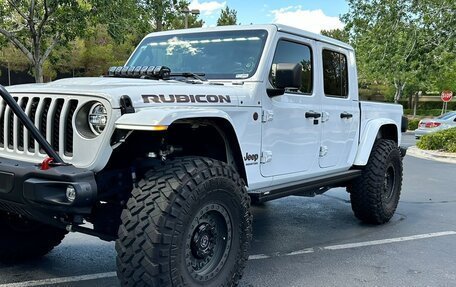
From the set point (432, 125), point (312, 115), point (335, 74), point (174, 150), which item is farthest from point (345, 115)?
point (432, 125)

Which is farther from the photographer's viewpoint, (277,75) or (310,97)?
(310,97)

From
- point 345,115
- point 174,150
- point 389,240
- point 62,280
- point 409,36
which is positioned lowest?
point 389,240

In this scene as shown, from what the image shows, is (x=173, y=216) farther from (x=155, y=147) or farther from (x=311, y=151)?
(x=311, y=151)

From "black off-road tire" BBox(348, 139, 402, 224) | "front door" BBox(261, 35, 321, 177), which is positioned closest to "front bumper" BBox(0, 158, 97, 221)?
"front door" BBox(261, 35, 321, 177)

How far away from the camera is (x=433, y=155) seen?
555 inches

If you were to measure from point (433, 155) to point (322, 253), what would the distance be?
10549mm

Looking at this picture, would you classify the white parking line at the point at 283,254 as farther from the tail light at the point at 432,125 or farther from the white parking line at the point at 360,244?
the tail light at the point at 432,125

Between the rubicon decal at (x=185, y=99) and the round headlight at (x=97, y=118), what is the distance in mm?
275

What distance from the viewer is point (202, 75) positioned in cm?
416

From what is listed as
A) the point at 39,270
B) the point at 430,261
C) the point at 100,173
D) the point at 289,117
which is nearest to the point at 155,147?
the point at 100,173

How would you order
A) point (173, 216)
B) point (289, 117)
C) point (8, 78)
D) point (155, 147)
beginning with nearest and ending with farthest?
point (173, 216), point (155, 147), point (289, 117), point (8, 78)

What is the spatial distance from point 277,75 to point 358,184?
2.30 m

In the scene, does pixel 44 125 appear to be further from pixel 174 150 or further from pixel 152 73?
pixel 152 73

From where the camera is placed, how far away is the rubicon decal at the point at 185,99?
3152 mm
